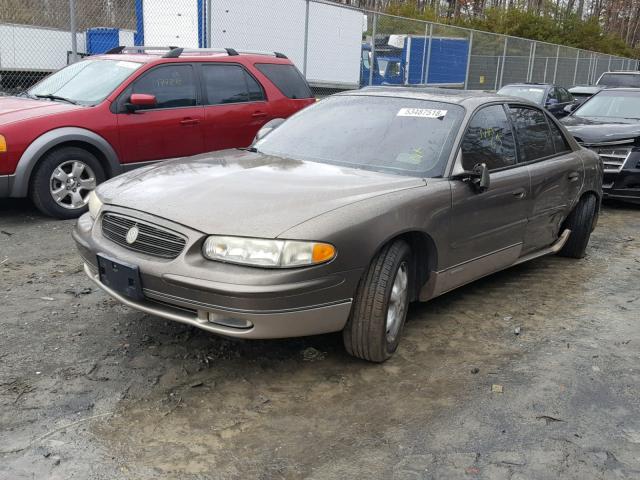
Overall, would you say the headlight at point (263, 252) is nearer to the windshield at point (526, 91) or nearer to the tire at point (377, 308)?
the tire at point (377, 308)

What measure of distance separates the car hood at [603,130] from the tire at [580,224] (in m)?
2.93

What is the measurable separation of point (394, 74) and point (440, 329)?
50.6 feet

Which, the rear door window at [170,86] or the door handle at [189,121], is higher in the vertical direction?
the rear door window at [170,86]

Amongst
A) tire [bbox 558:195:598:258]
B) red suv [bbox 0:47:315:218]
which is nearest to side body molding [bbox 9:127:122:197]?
red suv [bbox 0:47:315:218]

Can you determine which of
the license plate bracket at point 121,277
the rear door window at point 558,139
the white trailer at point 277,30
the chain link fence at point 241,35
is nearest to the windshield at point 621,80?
the chain link fence at point 241,35

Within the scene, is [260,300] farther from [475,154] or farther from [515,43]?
[515,43]

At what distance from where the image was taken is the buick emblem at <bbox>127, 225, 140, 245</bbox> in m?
3.46

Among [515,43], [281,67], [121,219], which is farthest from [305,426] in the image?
[515,43]

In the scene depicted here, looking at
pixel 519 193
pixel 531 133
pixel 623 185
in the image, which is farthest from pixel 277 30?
pixel 519 193

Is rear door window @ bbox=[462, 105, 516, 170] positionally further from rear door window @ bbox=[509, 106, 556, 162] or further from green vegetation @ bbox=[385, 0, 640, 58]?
green vegetation @ bbox=[385, 0, 640, 58]

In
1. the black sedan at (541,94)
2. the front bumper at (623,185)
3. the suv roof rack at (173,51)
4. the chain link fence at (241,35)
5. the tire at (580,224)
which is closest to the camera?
the tire at (580,224)

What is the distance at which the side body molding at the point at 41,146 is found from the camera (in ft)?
20.5

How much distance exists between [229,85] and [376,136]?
12.9ft

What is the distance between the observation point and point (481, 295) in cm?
512
